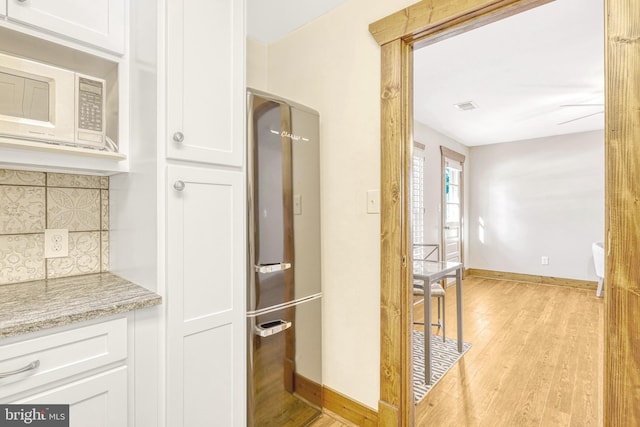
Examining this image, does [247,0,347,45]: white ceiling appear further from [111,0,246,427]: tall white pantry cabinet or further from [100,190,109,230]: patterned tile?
[100,190,109,230]: patterned tile

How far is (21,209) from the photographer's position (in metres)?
1.28

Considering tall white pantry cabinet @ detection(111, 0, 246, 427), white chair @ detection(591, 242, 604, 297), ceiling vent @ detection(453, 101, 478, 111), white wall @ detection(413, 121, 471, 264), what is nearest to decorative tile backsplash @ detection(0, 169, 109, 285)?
tall white pantry cabinet @ detection(111, 0, 246, 427)

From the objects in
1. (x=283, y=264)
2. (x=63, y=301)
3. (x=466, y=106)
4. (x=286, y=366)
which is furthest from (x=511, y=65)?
(x=63, y=301)

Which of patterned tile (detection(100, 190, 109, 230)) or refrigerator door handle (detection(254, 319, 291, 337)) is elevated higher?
patterned tile (detection(100, 190, 109, 230))

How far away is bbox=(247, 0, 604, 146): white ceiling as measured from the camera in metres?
1.99

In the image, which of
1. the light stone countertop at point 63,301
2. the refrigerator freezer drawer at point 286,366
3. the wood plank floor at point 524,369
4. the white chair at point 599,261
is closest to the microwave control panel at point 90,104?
the light stone countertop at point 63,301

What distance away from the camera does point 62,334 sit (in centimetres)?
92

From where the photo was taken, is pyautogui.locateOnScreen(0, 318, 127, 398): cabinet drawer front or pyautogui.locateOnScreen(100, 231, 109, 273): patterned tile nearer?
pyautogui.locateOnScreen(0, 318, 127, 398): cabinet drawer front

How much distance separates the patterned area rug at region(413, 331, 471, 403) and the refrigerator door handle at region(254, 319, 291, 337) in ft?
3.59

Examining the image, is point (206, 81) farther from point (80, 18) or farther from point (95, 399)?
point (95, 399)

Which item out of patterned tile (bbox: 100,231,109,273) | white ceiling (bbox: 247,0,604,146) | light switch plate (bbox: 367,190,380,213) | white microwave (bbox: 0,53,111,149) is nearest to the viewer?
white microwave (bbox: 0,53,111,149)

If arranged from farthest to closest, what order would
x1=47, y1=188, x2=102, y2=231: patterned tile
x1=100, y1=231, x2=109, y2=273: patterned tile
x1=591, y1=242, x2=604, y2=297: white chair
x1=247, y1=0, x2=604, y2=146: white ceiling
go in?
x1=591, y1=242, x2=604, y2=297: white chair → x1=247, y1=0, x2=604, y2=146: white ceiling → x1=100, y1=231, x2=109, y2=273: patterned tile → x1=47, y1=188, x2=102, y2=231: patterned tile

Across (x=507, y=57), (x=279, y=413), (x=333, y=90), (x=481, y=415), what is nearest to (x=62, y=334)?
(x=279, y=413)

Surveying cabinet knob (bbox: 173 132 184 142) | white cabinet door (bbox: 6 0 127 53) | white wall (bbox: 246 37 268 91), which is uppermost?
white wall (bbox: 246 37 268 91)
